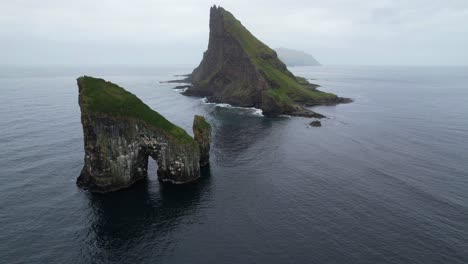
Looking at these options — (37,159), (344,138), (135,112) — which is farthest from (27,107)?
(344,138)

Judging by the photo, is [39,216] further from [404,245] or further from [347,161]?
[347,161]

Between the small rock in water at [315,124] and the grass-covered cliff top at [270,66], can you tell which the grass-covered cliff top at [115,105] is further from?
the grass-covered cliff top at [270,66]

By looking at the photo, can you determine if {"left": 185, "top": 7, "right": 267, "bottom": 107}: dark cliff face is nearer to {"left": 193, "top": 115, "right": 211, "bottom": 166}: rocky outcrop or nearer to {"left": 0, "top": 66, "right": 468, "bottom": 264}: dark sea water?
{"left": 0, "top": 66, "right": 468, "bottom": 264}: dark sea water

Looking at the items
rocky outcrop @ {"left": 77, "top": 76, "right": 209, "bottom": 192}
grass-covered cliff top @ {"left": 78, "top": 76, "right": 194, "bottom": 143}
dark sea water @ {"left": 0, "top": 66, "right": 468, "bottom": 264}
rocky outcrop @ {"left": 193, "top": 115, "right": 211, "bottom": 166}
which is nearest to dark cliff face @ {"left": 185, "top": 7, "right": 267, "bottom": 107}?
dark sea water @ {"left": 0, "top": 66, "right": 468, "bottom": 264}

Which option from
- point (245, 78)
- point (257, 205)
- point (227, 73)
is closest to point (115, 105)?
point (257, 205)

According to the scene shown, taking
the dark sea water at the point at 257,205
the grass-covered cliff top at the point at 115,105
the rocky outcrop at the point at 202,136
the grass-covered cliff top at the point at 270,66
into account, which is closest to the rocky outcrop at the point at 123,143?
the grass-covered cliff top at the point at 115,105

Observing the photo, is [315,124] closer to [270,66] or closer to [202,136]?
[202,136]
